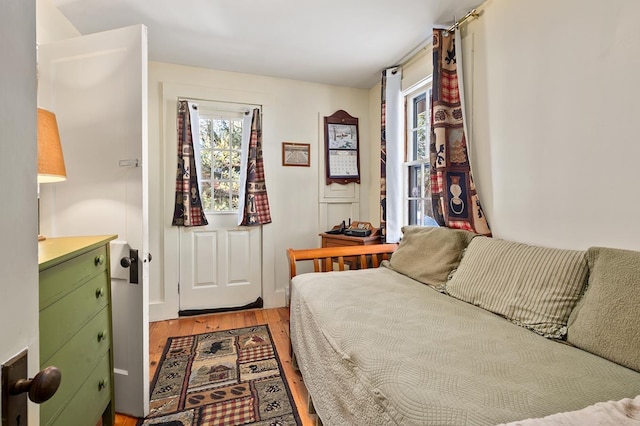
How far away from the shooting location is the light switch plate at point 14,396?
0.39m

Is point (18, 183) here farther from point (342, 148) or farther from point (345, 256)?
point (342, 148)

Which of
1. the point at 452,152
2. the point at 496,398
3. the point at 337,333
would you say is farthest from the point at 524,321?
the point at 452,152

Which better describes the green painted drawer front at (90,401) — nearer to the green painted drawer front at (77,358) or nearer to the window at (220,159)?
the green painted drawer front at (77,358)

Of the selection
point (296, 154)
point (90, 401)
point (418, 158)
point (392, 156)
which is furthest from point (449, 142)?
point (90, 401)

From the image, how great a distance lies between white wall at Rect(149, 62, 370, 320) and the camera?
2.78 meters

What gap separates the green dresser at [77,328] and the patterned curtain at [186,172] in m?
1.38

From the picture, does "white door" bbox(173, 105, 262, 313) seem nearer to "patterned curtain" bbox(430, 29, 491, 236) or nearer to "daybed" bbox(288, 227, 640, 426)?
"daybed" bbox(288, 227, 640, 426)

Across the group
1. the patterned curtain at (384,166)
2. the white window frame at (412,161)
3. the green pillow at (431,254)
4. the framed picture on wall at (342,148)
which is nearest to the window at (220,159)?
the framed picture on wall at (342,148)

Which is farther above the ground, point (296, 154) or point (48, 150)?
point (296, 154)

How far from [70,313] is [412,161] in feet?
8.49

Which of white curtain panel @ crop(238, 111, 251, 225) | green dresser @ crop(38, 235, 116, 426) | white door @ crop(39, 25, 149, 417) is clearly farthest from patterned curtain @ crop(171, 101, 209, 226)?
green dresser @ crop(38, 235, 116, 426)

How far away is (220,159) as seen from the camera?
3004 mm

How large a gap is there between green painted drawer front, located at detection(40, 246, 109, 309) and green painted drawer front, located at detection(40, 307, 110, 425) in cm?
21

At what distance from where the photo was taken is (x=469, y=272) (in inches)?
63.7
